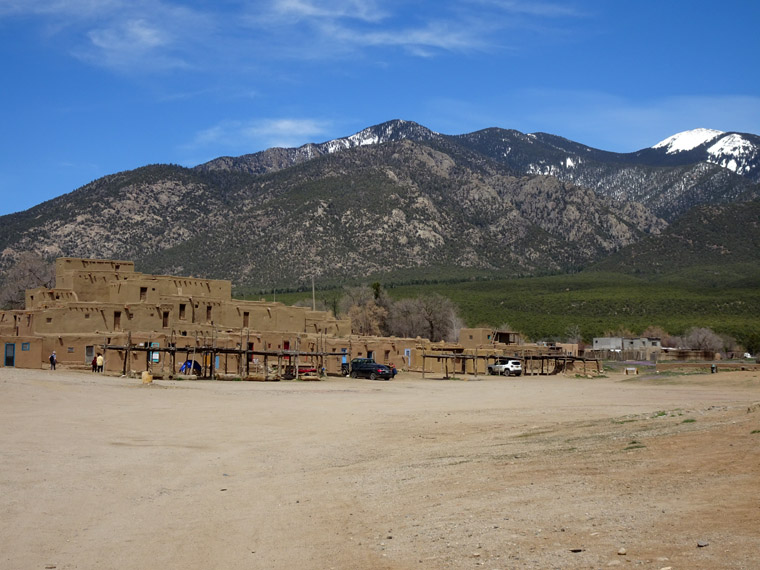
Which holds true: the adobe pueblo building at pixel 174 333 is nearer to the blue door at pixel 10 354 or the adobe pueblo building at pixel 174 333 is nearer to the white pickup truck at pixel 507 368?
the blue door at pixel 10 354

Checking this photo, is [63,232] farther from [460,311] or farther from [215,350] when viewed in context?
[215,350]

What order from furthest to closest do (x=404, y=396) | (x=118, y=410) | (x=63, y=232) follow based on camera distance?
(x=63, y=232) < (x=404, y=396) < (x=118, y=410)

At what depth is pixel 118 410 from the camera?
27.9m

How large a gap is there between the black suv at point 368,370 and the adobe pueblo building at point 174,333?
1.25 m

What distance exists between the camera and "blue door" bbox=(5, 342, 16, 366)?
4494 centimetres

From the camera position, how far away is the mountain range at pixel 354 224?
456ft

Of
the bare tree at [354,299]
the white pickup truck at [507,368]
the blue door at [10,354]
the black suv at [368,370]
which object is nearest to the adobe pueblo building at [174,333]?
the blue door at [10,354]

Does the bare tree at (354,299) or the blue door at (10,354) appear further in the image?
the bare tree at (354,299)

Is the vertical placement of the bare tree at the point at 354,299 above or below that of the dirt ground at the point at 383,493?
above

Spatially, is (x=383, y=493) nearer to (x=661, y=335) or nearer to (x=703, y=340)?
(x=703, y=340)

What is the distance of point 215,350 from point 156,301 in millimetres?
9587

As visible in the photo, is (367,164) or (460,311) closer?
(460,311)

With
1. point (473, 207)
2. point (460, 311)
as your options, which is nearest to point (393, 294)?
point (460, 311)

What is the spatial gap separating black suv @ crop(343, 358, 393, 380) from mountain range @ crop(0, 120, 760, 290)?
2879 inches
